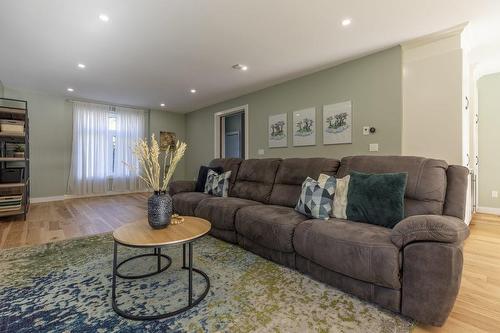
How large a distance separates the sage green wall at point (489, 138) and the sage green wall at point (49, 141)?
843 centimetres

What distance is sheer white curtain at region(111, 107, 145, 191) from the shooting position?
6164 millimetres

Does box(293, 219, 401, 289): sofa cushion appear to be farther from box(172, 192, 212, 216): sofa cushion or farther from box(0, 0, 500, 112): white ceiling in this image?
box(0, 0, 500, 112): white ceiling

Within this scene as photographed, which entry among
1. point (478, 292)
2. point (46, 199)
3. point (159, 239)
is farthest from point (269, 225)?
point (46, 199)

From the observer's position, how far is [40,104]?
16.8 feet

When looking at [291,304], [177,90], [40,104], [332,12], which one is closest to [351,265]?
[291,304]

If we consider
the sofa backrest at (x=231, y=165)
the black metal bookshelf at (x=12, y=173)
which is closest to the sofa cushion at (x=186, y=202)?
the sofa backrest at (x=231, y=165)

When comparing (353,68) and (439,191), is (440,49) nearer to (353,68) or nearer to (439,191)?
(353,68)

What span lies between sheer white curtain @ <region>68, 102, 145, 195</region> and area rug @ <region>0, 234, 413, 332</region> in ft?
12.5

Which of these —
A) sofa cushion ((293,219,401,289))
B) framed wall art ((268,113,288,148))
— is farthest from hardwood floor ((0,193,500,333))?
framed wall art ((268,113,288,148))

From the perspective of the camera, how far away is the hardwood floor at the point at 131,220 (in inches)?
58.9

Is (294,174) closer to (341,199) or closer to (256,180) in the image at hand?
(256,180)

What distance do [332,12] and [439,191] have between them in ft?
6.08

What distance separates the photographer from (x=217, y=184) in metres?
3.36

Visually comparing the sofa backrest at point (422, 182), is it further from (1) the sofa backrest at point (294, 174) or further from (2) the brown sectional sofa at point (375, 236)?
(1) the sofa backrest at point (294, 174)
